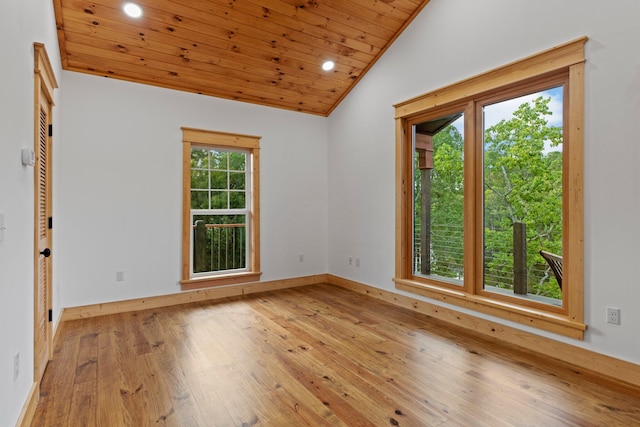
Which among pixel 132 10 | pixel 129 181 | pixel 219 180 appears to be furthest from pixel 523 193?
pixel 129 181

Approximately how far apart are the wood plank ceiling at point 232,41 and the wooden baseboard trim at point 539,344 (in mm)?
3096

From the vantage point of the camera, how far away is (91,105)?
3.71 meters

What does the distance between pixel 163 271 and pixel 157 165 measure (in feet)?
4.24

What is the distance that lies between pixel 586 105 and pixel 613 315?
153cm

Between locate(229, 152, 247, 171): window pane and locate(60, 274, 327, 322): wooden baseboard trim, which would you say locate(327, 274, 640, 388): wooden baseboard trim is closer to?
locate(60, 274, 327, 322): wooden baseboard trim

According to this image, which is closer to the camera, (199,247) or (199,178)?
(199,178)

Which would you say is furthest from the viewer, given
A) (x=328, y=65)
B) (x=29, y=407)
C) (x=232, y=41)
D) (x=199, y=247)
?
(x=199, y=247)

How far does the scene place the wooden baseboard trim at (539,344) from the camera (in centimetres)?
230

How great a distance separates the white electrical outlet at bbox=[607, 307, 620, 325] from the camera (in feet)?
7.70

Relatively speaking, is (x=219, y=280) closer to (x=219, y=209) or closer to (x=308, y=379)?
(x=219, y=209)

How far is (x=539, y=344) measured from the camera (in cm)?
274

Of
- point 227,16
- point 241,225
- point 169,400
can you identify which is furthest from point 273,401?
point 227,16

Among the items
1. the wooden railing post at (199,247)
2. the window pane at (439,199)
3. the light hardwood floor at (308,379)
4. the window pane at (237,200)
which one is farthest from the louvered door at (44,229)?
the window pane at (439,199)

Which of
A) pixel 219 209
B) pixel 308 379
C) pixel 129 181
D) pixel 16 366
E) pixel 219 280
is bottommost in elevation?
pixel 308 379
